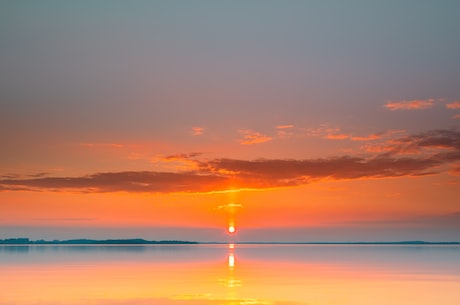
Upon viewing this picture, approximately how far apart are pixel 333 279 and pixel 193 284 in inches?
515

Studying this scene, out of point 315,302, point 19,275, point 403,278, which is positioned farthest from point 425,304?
point 19,275

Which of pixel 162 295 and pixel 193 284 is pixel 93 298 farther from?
pixel 193 284

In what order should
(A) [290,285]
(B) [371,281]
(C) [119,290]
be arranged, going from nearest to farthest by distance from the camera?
1. (C) [119,290]
2. (A) [290,285]
3. (B) [371,281]

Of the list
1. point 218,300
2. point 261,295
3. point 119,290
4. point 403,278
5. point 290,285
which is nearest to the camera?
point 218,300

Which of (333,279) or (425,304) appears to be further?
(333,279)

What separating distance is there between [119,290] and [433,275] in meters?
30.7

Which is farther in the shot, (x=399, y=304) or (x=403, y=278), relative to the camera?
(x=403, y=278)

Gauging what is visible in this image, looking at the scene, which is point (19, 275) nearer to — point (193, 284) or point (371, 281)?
point (193, 284)

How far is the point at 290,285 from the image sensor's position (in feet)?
151

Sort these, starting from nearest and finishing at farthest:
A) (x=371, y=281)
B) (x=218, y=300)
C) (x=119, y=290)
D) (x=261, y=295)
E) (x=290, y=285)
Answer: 1. (x=218, y=300)
2. (x=261, y=295)
3. (x=119, y=290)
4. (x=290, y=285)
5. (x=371, y=281)

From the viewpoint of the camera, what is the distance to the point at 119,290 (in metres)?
42.1

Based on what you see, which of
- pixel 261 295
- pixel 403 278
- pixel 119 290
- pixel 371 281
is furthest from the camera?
pixel 403 278

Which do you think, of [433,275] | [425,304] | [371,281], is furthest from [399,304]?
[433,275]

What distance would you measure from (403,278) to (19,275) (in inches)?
1347
